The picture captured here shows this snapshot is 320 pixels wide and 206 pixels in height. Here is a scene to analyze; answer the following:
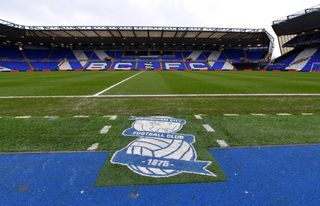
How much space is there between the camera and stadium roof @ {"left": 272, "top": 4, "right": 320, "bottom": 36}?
1515 inches

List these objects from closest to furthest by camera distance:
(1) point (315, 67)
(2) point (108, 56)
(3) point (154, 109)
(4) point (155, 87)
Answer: (3) point (154, 109) → (4) point (155, 87) → (1) point (315, 67) → (2) point (108, 56)

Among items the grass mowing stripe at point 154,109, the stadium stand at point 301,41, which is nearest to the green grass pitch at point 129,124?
the grass mowing stripe at point 154,109

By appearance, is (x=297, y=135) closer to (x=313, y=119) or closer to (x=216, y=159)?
(x=313, y=119)

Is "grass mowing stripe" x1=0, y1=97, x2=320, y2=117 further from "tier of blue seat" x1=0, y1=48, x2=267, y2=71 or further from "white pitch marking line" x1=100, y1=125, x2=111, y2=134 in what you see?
"tier of blue seat" x1=0, y1=48, x2=267, y2=71

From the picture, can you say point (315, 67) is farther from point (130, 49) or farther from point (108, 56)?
point (108, 56)

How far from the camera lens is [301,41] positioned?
48.7m

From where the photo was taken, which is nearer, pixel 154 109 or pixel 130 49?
pixel 154 109

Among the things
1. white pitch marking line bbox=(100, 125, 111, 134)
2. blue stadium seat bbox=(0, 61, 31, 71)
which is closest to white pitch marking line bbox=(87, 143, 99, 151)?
white pitch marking line bbox=(100, 125, 111, 134)

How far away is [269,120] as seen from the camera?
16.5 ft

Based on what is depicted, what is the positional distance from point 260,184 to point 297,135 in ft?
7.73

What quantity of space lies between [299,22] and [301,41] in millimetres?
9383

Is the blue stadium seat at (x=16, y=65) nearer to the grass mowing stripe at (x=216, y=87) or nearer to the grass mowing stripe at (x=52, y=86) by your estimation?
the grass mowing stripe at (x=52, y=86)

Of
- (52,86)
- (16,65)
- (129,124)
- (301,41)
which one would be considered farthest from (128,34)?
(129,124)

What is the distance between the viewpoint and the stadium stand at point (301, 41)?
4030 centimetres
